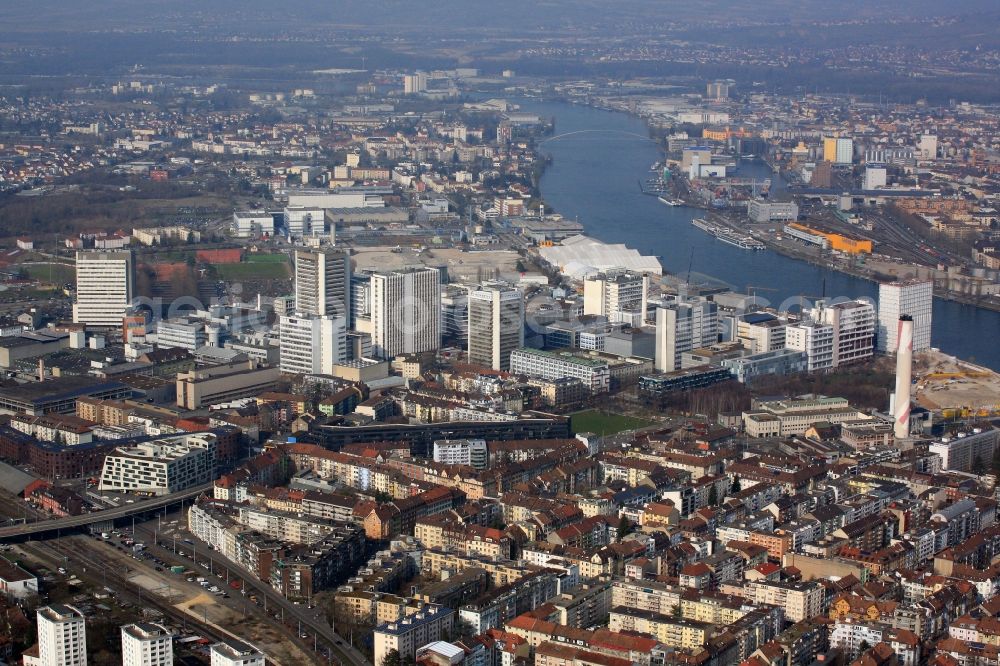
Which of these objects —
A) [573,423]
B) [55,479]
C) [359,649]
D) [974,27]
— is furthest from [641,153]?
[974,27]

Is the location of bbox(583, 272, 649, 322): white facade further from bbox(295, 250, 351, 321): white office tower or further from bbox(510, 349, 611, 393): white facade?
bbox(295, 250, 351, 321): white office tower

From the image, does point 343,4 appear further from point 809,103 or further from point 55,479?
point 55,479

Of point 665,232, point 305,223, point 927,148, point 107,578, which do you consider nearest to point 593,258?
point 665,232

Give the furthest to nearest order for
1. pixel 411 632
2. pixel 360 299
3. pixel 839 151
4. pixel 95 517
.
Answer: pixel 839 151, pixel 360 299, pixel 95 517, pixel 411 632

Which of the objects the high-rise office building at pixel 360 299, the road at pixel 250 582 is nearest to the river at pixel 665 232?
the high-rise office building at pixel 360 299

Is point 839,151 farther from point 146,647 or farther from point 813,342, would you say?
point 146,647

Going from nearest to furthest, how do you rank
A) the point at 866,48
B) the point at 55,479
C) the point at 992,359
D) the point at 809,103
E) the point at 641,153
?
the point at 55,479, the point at 992,359, the point at 641,153, the point at 809,103, the point at 866,48

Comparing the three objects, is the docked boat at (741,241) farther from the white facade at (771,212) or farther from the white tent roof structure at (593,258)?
the white tent roof structure at (593,258)
